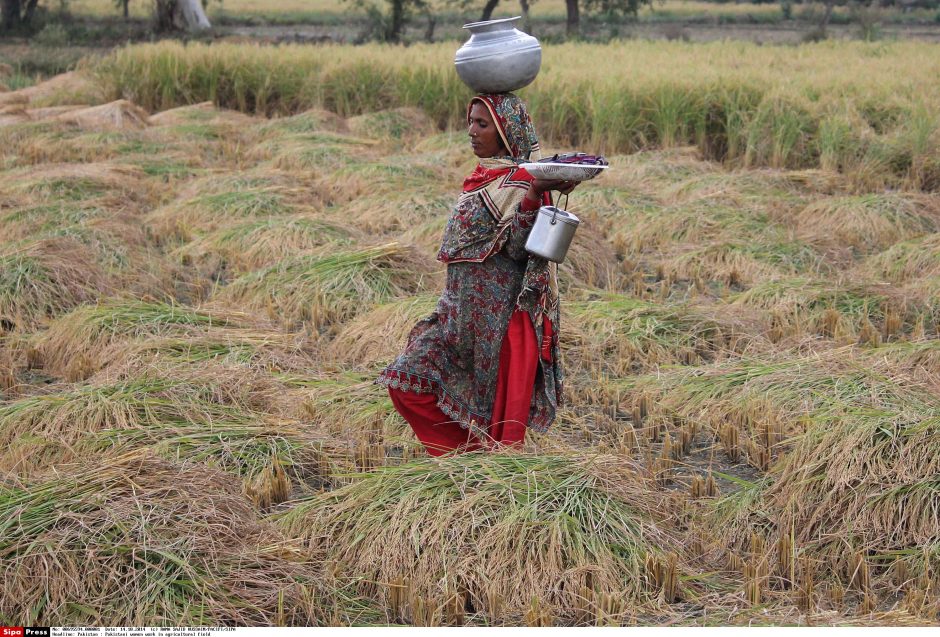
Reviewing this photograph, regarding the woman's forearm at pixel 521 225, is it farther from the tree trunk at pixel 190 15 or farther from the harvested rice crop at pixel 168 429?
the tree trunk at pixel 190 15

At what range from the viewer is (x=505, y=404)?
306 cm

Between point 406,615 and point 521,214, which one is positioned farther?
point 521,214

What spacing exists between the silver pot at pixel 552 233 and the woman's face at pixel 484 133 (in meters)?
0.27

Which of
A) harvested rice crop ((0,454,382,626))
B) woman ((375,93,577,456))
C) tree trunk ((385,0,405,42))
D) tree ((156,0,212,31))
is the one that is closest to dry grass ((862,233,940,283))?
woman ((375,93,577,456))

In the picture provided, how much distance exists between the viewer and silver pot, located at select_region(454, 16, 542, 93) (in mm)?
2838

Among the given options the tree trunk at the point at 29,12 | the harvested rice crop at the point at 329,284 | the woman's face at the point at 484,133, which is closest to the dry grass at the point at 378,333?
the harvested rice crop at the point at 329,284

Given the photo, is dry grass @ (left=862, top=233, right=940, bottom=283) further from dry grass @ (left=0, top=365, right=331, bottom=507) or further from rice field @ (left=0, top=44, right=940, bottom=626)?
dry grass @ (left=0, top=365, right=331, bottom=507)

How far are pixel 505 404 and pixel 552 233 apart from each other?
0.55 metres

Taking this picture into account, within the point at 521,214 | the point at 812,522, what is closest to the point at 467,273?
the point at 521,214

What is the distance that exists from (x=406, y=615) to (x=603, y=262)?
3149 mm

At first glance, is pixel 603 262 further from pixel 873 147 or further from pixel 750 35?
pixel 750 35

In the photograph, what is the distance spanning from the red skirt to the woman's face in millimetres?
444

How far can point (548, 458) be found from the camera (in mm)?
2955

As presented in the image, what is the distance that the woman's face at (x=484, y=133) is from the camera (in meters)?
2.93
